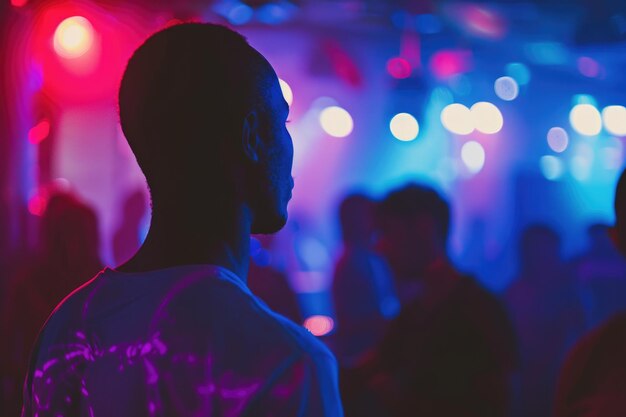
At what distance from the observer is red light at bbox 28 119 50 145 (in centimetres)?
473

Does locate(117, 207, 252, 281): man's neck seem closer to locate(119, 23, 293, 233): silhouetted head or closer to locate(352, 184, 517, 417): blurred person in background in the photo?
locate(119, 23, 293, 233): silhouetted head

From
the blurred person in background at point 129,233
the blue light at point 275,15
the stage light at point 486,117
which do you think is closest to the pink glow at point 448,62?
the stage light at point 486,117

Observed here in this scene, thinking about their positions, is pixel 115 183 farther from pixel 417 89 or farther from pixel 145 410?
pixel 145 410

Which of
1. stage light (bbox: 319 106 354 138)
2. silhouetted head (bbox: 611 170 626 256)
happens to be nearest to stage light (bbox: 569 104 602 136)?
stage light (bbox: 319 106 354 138)

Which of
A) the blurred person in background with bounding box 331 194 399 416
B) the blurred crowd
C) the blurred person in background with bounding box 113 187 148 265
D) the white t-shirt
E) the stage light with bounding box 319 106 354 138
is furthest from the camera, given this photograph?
the stage light with bounding box 319 106 354 138

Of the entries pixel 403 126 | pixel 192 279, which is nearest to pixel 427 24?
pixel 403 126

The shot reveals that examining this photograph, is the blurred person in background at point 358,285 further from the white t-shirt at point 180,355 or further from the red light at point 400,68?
the red light at point 400,68

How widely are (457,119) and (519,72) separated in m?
1.27

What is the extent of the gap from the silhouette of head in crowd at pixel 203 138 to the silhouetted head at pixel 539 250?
388 centimetres

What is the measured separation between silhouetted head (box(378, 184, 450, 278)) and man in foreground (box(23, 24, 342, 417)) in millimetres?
1759

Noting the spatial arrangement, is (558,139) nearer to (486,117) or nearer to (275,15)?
(486,117)

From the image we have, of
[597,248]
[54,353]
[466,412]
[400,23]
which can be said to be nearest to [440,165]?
[400,23]

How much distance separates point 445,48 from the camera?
29.2 ft

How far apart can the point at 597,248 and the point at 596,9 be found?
1841mm
